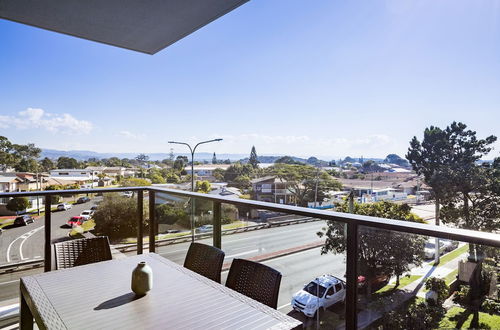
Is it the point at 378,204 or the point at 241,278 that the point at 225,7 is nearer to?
the point at 241,278

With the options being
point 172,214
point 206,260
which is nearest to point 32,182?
point 172,214

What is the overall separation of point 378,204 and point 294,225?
16.2 metres

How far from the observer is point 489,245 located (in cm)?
120

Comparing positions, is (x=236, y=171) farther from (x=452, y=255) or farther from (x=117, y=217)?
(x=452, y=255)

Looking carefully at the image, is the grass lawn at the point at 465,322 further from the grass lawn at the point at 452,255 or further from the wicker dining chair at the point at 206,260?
the wicker dining chair at the point at 206,260

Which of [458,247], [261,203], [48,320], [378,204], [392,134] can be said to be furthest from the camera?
[392,134]

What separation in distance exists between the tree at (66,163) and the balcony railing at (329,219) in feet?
38.5

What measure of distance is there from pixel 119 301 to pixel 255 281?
25.0 inches

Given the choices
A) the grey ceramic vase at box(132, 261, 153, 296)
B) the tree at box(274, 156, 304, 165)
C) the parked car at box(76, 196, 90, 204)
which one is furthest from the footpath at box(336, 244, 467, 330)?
the tree at box(274, 156, 304, 165)

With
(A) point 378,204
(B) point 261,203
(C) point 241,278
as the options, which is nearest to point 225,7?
(B) point 261,203

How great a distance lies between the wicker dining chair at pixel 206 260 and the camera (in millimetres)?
1782

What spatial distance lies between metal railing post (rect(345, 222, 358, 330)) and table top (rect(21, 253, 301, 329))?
66 cm

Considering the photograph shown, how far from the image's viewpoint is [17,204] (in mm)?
3160

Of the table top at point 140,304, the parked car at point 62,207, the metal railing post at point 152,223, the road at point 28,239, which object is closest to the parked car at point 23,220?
the road at point 28,239
